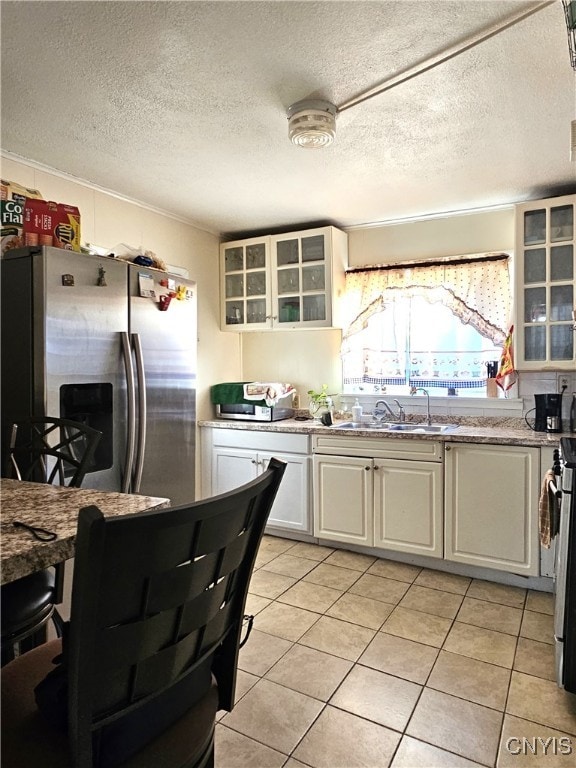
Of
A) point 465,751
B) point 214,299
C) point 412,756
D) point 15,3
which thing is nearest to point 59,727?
point 412,756

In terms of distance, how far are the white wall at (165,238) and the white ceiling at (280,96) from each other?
0.11 meters

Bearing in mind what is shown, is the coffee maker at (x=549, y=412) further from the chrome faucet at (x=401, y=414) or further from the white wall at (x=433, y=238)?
the white wall at (x=433, y=238)

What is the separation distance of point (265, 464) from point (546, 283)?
224 cm

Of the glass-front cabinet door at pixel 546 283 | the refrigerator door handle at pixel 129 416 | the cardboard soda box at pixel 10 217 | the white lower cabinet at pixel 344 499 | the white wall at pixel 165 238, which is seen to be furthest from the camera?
the white lower cabinet at pixel 344 499

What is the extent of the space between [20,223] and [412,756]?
272 centimetres

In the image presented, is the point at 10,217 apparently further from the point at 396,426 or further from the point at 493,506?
the point at 493,506

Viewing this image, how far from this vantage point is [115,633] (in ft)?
2.21

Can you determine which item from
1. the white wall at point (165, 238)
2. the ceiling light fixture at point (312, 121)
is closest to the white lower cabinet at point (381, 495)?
the white wall at point (165, 238)

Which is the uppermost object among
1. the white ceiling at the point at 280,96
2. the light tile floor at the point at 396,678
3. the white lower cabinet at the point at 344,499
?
the white ceiling at the point at 280,96

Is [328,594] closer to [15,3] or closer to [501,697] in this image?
[501,697]

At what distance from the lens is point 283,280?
394cm

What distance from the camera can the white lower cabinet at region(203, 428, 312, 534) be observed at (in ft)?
11.6

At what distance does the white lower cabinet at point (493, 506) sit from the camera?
2816mm

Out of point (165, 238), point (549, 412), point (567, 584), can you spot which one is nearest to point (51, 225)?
point (165, 238)
